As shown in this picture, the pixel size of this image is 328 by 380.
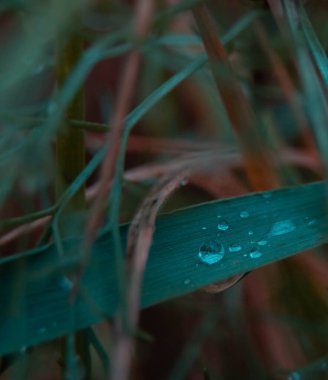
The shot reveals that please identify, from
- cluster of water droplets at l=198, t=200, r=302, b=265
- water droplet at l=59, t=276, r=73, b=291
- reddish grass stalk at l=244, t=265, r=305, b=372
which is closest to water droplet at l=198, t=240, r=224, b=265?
cluster of water droplets at l=198, t=200, r=302, b=265

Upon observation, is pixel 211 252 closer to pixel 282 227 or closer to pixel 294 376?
pixel 282 227

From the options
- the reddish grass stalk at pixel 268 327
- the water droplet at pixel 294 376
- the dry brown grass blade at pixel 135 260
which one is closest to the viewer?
the dry brown grass blade at pixel 135 260

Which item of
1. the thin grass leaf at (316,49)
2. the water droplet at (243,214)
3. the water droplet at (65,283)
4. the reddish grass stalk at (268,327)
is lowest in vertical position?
the water droplet at (65,283)

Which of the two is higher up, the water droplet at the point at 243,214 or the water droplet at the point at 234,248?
the water droplet at the point at 243,214

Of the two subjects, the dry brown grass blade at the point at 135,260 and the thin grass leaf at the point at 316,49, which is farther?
the thin grass leaf at the point at 316,49

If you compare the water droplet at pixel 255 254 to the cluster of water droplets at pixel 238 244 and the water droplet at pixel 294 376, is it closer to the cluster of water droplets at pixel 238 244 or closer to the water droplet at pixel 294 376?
the cluster of water droplets at pixel 238 244

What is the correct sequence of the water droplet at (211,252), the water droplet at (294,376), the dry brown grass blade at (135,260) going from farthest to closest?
the water droplet at (294,376), the water droplet at (211,252), the dry brown grass blade at (135,260)

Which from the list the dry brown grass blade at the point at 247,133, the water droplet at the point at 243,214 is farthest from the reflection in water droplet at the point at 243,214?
the dry brown grass blade at the point at 247,133

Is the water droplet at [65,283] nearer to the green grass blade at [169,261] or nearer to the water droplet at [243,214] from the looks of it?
the green grass blade at [169,261]
